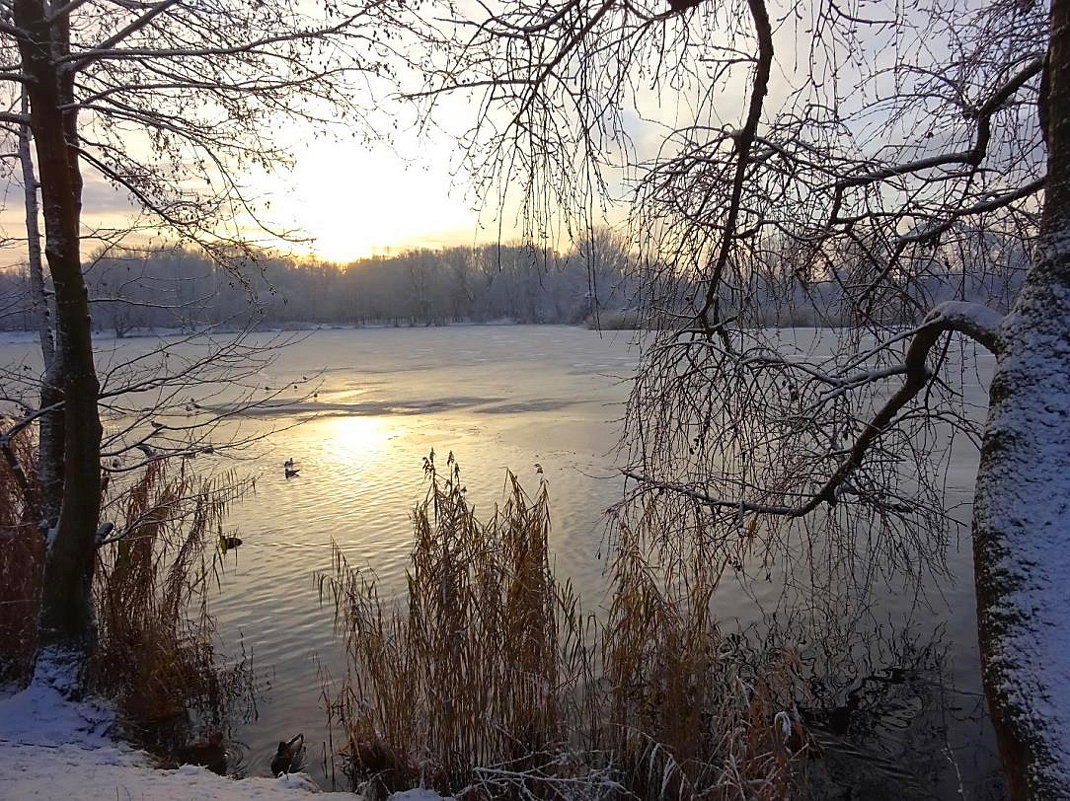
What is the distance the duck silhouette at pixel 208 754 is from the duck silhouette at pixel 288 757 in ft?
0.96

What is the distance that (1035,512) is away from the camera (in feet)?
5.93

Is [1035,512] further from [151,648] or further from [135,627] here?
[135,627]

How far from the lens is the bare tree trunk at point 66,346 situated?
11.6 ft

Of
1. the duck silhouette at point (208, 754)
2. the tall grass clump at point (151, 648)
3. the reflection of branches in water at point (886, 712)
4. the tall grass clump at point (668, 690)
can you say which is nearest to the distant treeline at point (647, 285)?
the tall grass clump at point (668, 690)

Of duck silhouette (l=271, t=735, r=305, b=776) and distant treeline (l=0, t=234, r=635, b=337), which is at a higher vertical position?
distant treeline (l=0, t=234, r=635, b=337)

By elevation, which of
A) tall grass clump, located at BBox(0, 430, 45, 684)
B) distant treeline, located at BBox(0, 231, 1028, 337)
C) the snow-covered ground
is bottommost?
the snow-covered ground

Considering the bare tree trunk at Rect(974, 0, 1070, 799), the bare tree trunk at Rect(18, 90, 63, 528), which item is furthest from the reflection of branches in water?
the bare tree trunk at Rect(18, 90, 63, 528)

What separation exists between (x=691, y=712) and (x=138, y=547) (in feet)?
11.8

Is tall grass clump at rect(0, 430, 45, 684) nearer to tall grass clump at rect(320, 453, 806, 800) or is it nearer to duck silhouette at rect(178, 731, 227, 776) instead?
duck silhouette at rect(178, 731, 227, 776)

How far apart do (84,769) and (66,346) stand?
211 cm

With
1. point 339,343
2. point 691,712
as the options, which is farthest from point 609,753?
point 339,343

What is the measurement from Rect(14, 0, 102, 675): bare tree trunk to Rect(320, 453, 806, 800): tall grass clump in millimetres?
1625

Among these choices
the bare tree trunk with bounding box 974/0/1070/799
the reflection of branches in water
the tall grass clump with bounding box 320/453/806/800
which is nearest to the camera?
the bare tree trunk with bounding box 974/0/1070/799

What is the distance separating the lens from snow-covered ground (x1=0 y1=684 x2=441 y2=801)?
3.02 meters
